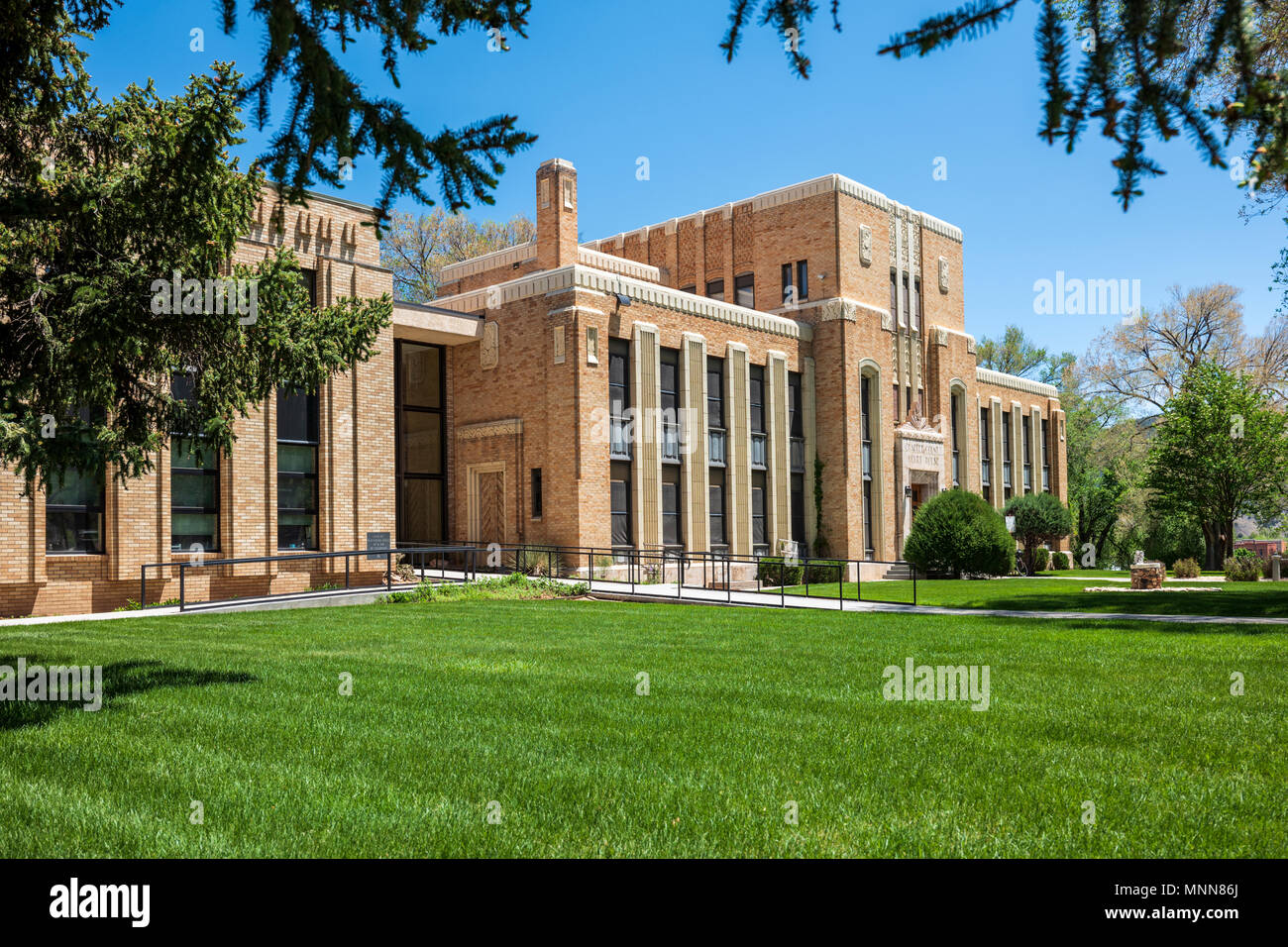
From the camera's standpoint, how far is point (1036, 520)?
128ft

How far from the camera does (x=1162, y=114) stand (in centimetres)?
334

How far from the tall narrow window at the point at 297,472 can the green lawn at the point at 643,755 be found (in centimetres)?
1207

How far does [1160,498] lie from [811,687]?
118ft

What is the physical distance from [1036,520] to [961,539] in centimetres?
1158

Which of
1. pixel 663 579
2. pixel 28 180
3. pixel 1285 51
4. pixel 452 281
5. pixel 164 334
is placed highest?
pixel 452 281

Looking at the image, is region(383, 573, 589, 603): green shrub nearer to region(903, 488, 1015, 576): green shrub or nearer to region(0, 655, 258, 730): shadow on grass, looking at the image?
region(0, 655, 258, 730): shadow on grass

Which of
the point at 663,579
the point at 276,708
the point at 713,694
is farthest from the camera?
the point at 663,579

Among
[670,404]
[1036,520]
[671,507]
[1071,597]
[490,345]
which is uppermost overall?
[490,345]

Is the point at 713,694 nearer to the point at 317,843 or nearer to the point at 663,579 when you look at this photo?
the point at 317,843

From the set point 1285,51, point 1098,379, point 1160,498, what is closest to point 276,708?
point 1285,51

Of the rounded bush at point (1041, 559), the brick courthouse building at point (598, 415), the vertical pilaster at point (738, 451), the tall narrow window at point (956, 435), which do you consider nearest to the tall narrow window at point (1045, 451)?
the rounded bush at point (1041, 559)

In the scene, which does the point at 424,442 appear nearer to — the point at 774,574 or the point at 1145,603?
the point at 774,574

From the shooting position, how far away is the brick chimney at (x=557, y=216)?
30031 mm

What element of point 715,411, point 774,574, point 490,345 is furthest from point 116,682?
point 715,411
